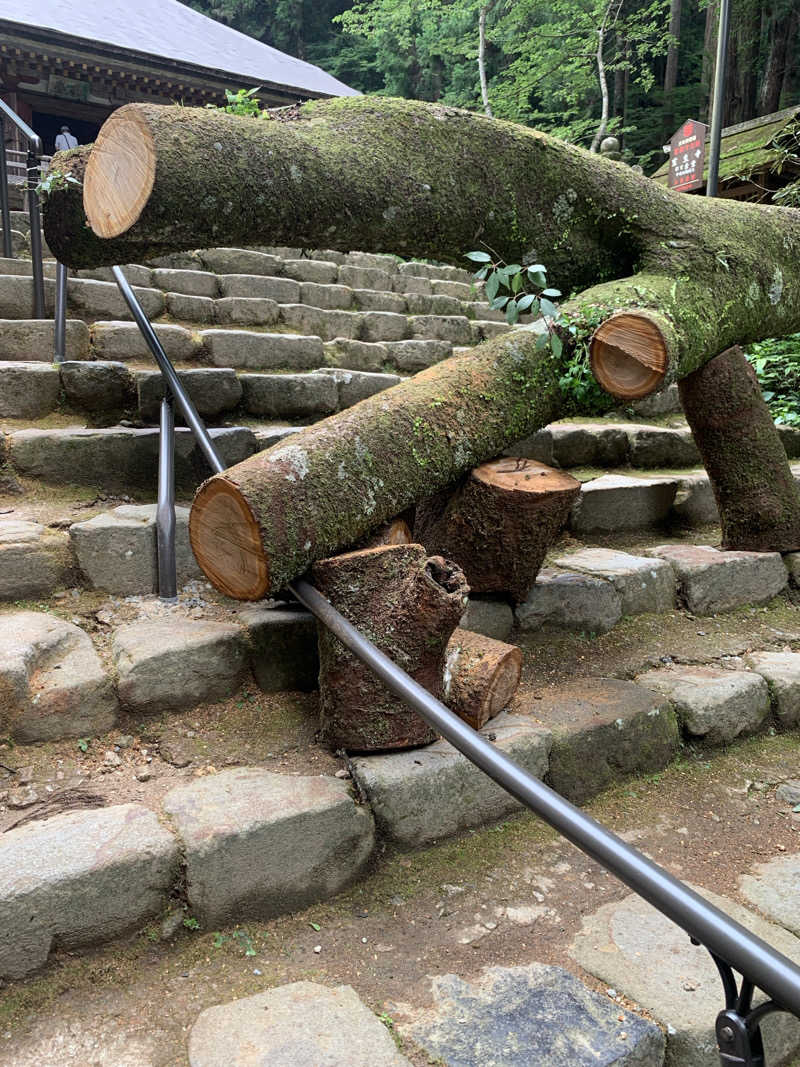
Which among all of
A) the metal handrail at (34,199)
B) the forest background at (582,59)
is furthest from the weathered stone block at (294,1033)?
the forest background at (582,59)

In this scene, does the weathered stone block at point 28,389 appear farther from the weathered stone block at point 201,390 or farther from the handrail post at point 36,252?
the handrail post at point 36,252

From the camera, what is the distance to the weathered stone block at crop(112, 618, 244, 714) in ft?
6.49

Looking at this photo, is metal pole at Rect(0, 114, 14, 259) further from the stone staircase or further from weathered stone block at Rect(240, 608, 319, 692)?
weathered stone block at Rect(240, 608, 319, 692)

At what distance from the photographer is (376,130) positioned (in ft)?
7.38

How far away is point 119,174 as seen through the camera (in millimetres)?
1928

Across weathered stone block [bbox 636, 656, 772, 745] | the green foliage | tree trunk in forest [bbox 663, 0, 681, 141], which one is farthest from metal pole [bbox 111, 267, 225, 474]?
tree trunk in forest [bbox 663, 0, 681, 141]

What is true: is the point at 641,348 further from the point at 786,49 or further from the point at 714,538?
the point at 786,49

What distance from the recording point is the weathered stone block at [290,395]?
3562 mm

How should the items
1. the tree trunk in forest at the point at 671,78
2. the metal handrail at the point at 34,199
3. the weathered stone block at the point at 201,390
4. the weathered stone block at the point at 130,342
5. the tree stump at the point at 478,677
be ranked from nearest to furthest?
1. the tree stump at the point at 478,677
2. the weathered stone block at the point at 201,390
3. the metal handrail at the point at 34,199
4. the weathered stone block at the point at 130,342
5. the tree trunk in forest at the point at 671,78

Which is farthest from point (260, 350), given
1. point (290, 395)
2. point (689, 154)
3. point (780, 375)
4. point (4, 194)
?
point (689, 154)

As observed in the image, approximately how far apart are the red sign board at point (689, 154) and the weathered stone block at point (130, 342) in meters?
5.55

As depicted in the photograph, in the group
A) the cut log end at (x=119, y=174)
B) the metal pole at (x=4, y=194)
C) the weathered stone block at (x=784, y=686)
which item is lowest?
the weathered stone block at (x=784, y=686)

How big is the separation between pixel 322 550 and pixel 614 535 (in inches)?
86.4

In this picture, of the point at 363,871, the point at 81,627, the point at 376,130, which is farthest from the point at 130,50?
the point at 363,871
